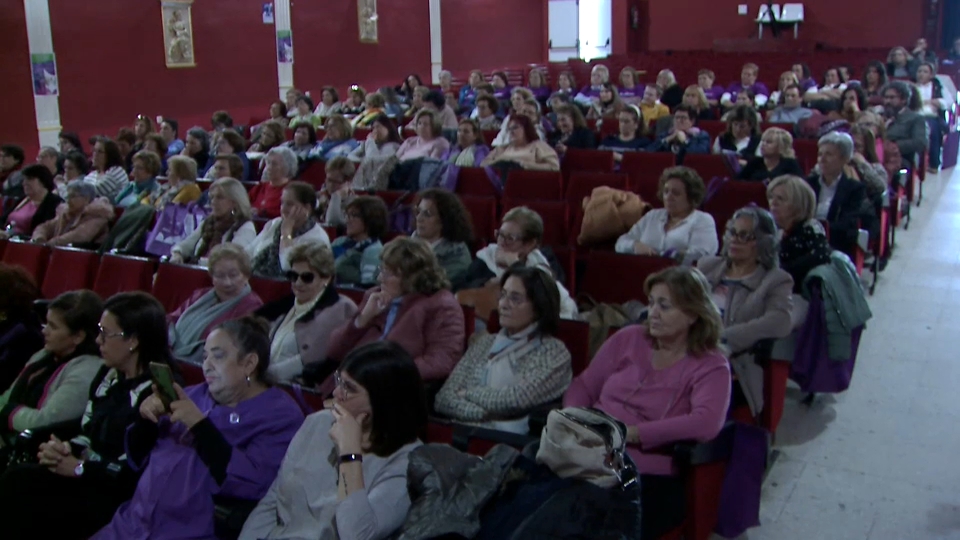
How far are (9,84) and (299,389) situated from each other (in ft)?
24.3

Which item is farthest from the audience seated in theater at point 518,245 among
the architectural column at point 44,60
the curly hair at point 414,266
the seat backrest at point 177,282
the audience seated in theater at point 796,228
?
the architectural column at point 44,60

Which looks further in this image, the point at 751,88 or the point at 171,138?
the point at 751,88

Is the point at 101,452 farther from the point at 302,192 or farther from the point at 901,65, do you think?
the point at 901,65

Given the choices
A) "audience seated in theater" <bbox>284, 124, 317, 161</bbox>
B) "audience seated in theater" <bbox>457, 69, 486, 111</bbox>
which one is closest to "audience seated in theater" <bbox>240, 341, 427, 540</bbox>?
"audience seated in theater" <bbox>284, 124, 317, 161</bbox>

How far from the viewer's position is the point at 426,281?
3.15m

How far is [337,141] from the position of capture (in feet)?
23.9

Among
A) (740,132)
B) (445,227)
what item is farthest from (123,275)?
(740,132)

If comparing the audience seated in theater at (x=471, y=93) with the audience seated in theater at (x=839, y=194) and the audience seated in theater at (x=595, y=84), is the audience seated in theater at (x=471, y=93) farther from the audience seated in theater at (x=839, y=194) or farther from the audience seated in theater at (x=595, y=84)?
the audience seated in theater at (x=839, y=194)

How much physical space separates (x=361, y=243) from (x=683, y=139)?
3.15 meters

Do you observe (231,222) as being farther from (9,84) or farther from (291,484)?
(9,84)

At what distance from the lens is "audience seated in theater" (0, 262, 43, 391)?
Result: 130 inches

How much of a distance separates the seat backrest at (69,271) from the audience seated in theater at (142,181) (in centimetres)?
138

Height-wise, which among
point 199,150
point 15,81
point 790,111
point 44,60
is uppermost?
point 44,60

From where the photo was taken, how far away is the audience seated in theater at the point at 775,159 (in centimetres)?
517
